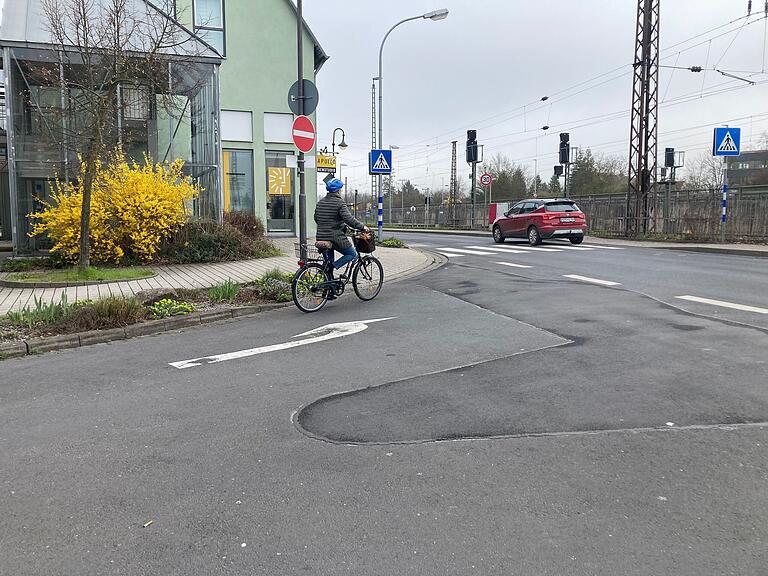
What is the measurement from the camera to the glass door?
2394cm

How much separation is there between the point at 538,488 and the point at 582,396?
5.31 feet

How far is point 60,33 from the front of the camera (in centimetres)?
1243

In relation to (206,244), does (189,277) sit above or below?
below

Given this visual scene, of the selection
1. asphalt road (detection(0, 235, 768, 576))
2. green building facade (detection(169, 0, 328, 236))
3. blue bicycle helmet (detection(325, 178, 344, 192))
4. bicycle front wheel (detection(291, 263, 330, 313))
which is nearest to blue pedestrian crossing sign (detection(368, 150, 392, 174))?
green building facade (detection(169, 0, 328, 236))

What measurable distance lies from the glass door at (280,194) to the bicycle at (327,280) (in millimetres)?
14607

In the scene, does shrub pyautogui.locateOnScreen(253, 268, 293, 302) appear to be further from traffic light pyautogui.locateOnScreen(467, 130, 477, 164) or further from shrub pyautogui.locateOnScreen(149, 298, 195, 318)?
traffic light pyautogui.locateOnScreen(467, 130, 477, 164)

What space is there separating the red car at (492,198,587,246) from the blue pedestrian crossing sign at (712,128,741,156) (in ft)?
16.4

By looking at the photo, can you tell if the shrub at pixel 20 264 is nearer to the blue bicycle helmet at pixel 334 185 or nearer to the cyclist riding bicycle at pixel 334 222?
the cyclist riding bicycle at pixel 334 222

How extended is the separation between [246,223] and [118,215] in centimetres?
375

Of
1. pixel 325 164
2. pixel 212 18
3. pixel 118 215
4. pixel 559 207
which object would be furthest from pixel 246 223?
pixel 325 164

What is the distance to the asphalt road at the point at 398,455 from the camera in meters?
2.74

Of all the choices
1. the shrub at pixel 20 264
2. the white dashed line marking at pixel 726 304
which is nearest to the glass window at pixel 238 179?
the shrub at pixel 20 264

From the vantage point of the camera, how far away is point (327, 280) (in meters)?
9.48

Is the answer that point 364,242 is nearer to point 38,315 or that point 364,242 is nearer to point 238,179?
point 38,315
